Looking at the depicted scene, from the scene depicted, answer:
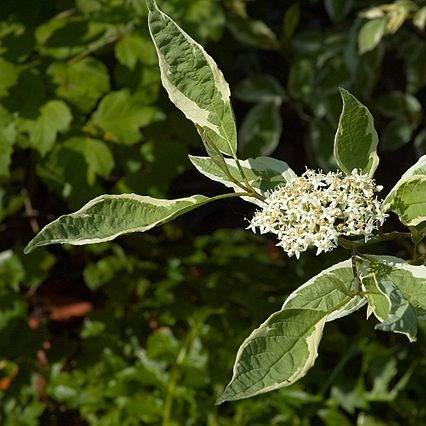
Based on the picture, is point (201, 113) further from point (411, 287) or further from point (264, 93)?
point (264, 93)

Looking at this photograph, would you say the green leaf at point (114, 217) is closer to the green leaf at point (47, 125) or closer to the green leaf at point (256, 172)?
the green leaf at point (256, 172)

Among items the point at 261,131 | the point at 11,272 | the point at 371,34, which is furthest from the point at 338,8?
the point at 11,272

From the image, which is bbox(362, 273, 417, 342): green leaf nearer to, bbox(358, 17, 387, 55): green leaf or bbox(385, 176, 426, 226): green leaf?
bbox(385, 176, 426, 226): green leaf

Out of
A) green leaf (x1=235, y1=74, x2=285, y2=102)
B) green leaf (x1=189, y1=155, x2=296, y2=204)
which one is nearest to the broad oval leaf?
green leaf (x1=189, y1=155, x2=296, y2=204)

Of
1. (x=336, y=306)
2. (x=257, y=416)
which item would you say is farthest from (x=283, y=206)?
(x=257, y=416)

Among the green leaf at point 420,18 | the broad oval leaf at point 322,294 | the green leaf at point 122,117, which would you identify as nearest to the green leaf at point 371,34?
the green leaf at point 420,18

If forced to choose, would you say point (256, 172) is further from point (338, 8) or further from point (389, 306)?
point (338, 8)
